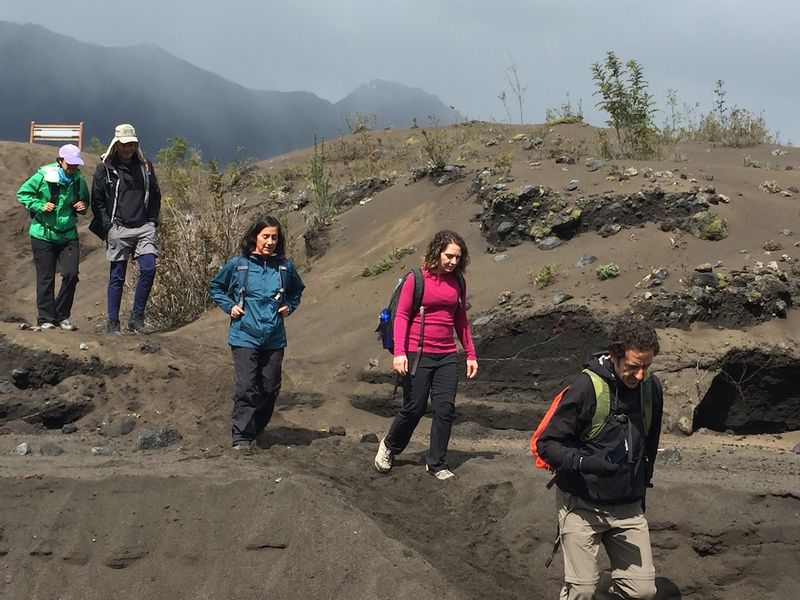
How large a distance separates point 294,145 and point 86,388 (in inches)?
1775

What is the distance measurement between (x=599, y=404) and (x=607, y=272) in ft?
18.9

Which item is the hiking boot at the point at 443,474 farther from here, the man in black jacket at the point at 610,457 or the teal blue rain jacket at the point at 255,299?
the man in black jacket at the point at 610,457

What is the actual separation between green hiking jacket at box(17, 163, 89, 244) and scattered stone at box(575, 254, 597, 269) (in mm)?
5374

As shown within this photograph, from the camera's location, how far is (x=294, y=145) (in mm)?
51156

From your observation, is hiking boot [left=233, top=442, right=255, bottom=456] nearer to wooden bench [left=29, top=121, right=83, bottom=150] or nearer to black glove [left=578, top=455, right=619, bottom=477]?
black glove [left=578, top=455, right=619, bottom=477]

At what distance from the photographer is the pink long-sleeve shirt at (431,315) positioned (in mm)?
5656

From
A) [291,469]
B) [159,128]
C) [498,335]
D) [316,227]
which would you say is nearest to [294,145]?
[159,128]

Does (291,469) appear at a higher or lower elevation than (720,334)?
lower

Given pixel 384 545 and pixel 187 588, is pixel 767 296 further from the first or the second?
pixel 187 588

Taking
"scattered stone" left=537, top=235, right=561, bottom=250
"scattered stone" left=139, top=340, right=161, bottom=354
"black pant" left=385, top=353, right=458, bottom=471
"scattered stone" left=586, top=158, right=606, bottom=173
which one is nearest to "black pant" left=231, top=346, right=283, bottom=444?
"black pant" left=385, top=353, right=458, bottom=471

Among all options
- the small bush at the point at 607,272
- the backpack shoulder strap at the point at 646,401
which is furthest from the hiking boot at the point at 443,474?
the small bush at the point at 607,272

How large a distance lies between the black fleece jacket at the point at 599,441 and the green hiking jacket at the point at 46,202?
578cm

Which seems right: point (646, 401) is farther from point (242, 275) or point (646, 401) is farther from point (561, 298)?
point (561, 298)

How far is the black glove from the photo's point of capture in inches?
143
